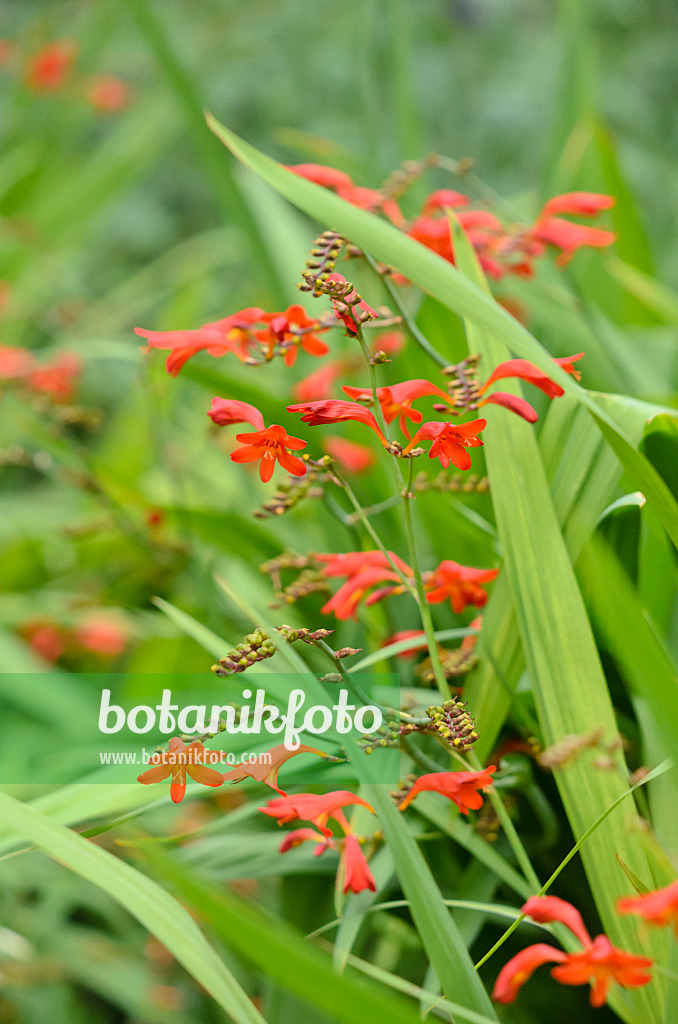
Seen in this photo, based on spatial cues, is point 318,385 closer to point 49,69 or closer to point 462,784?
point 462,784

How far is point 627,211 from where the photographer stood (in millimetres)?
1065

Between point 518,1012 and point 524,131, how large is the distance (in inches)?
96.7

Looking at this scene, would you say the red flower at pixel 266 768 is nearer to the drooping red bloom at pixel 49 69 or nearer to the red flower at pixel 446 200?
the red flower at pixel 446 200

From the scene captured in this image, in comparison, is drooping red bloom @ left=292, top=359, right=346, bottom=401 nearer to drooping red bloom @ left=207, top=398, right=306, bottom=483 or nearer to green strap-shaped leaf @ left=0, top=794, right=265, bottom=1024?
drooping red bloom @ left=207, top=398, right=306, bottom=483

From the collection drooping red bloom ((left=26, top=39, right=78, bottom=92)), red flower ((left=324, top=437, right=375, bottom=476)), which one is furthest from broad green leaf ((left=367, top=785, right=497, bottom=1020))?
drooping red bloom ((left=26, top=39, right=78, bottom=92))

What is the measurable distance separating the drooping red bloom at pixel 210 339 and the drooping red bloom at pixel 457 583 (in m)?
0.18

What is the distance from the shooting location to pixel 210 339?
0.46 meters

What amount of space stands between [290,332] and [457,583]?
0.59ft

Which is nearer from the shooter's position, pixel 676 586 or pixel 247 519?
pixel 676 586

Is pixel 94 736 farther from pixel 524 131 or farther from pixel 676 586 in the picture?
pixel 524 131

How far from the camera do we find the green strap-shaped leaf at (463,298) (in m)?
0.40

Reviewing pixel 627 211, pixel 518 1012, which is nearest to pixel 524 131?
pixel 627 211

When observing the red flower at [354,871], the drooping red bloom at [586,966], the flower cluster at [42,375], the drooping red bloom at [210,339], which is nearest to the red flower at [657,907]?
the drooping red bloom at [586,966]

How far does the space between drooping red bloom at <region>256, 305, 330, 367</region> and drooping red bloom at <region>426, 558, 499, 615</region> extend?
149 millimetres
